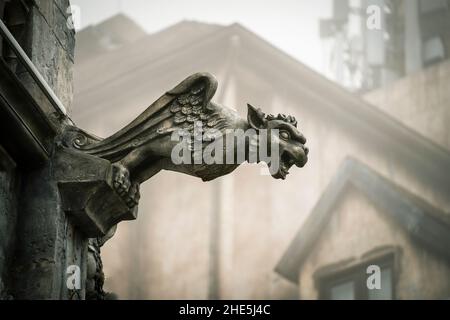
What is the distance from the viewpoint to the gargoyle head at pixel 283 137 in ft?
24.2

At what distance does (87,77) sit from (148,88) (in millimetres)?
1768

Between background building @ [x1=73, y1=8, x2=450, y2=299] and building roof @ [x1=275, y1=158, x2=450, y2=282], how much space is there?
46mm

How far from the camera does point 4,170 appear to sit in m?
7.25

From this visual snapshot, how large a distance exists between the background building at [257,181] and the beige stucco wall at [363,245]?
36mm

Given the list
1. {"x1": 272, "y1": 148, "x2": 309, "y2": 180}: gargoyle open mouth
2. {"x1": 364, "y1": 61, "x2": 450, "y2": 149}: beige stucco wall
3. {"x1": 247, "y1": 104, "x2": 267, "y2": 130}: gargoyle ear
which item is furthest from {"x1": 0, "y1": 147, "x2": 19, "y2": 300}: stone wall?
{"x1": 364, "y1": 61, "x2": 450, "y2": 149}: beige stucco wall

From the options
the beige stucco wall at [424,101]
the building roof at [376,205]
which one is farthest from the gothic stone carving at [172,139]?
the beige stucco wall at [424,101]

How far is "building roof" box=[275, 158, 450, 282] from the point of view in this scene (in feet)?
77.3

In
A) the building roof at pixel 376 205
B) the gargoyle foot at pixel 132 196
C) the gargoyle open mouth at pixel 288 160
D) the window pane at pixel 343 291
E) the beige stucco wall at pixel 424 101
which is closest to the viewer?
the gargoyle open mouth at pixel 288 160

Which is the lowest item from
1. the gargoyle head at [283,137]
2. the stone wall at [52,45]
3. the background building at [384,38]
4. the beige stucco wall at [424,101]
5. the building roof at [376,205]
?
the gargoyle head at [283,137]

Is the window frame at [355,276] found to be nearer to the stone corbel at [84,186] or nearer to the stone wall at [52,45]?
the stone wall at [52,45]

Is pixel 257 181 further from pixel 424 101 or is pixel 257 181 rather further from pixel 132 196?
pixel 132 196
